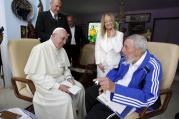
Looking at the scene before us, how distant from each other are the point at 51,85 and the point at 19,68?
0.44 meters

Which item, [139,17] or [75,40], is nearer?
[75,40]

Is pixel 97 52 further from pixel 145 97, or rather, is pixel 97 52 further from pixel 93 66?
pixel 145 97

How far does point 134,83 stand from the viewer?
1.37m

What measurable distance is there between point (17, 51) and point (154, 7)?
599 centimetres

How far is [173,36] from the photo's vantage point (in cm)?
623

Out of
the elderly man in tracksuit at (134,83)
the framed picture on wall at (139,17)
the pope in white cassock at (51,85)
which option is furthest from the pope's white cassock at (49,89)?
the framed picture on wall at (139,17)

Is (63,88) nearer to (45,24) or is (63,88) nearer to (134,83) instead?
(134,83)

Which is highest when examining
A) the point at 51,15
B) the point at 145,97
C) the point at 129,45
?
the point at 51,15

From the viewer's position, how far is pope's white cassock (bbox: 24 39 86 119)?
158 cm

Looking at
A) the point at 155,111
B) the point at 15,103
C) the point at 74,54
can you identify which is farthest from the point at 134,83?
the point at 74,54

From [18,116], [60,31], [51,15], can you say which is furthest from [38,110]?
[51,15]

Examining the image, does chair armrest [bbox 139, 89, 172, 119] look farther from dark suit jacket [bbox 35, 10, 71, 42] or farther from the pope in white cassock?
dark suit jacket [bbox 35, 10, 71, 42]

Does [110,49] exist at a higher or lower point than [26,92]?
higher

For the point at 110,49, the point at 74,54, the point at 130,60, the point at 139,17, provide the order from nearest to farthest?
the point at 130,60, the point at 110,49, the point at 74,54, the point at 139,17
